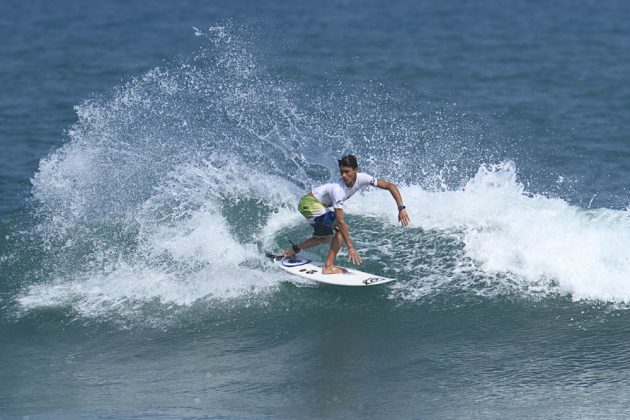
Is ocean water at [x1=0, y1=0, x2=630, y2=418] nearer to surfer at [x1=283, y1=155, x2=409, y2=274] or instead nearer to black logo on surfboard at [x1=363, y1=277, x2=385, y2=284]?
black logo on surfboard at [x1=363, y1=277, x2=385, y2=284]

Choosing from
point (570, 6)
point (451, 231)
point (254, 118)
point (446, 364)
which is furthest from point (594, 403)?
point (570, 6)

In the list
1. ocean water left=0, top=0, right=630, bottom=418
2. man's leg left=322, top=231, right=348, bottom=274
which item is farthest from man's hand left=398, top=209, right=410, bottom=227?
ocean water left=0, top=0, right=630, bottom=418

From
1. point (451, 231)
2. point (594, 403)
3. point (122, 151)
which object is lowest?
point (594, 403)

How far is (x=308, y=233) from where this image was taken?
1573 cm

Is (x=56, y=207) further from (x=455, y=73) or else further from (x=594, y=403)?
(x=455, y=73)

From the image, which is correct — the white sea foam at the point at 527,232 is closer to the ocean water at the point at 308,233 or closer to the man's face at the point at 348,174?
the ocean water at the point at 308,233

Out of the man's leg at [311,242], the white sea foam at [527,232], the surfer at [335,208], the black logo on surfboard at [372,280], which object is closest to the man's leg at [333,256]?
the surfer at [335,208]

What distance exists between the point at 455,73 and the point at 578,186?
325 inches

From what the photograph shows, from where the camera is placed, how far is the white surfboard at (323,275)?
13609 mm

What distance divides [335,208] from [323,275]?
1083mm

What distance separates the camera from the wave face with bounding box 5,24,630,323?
14.0 metres

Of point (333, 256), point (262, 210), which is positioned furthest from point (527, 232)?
point (262, 210)

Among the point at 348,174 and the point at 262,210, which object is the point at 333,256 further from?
the point at 262,210

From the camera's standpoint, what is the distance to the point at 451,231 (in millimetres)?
15305
